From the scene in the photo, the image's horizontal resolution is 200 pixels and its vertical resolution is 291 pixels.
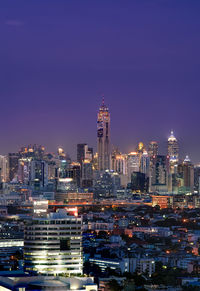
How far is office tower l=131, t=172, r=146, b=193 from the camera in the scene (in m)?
149

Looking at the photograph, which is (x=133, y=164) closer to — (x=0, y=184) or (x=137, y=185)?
(x=137, y=185)

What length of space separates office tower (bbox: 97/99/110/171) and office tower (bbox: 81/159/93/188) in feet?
9.32

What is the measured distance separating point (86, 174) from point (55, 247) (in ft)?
328

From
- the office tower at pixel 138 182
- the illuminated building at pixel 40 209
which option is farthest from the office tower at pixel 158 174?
the illuminated building at pixel 40 209

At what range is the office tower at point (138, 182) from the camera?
488 ft

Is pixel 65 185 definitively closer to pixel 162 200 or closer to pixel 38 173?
pixel 38 173

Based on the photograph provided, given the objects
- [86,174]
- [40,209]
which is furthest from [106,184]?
[40,209]

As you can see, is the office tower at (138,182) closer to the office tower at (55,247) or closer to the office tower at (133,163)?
the office tower at (133,163)

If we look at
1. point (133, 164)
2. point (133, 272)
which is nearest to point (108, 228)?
point (133, 272)

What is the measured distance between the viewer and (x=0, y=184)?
466 ft

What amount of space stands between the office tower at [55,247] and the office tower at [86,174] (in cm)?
9760

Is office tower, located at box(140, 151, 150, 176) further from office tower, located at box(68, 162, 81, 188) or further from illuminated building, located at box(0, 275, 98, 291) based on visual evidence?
illuminated building, located at box(0, 275, 98, 291)

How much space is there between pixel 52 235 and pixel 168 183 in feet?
335

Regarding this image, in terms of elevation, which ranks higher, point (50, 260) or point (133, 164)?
point (133, 164)
